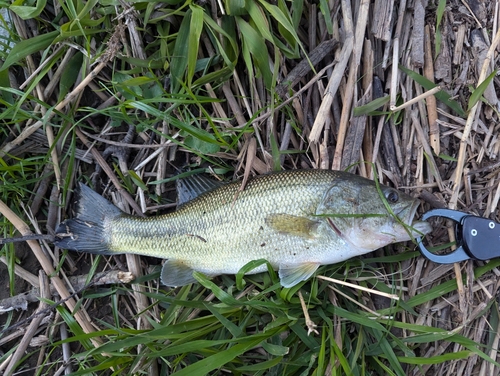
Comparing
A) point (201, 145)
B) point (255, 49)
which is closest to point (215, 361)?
point (201, 145)

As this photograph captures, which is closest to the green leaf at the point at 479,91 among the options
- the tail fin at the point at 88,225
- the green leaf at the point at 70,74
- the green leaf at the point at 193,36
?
the green leaf at the point at 193,36

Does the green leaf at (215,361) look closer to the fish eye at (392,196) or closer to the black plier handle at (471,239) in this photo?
the fish eye at (392,196)

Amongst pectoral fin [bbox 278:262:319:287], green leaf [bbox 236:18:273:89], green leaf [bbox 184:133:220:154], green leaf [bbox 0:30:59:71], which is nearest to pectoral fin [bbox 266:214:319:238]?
pectoral fin [bbox 278:262:319:287]

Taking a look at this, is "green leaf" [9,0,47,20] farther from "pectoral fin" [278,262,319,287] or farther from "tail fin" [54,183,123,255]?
"pectoral fin" [278,262,319,287]

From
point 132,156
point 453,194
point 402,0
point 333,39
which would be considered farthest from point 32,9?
point 453,194

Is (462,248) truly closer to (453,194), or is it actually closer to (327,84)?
(453,194)

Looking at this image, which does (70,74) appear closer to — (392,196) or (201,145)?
(201,145)

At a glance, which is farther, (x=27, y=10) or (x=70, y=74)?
(x=70, y=74)

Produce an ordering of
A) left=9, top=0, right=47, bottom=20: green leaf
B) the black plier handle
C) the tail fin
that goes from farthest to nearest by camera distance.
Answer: the tail fin
left=9, top=0, right=47, bottom=20: green leaf
the black plier handle
